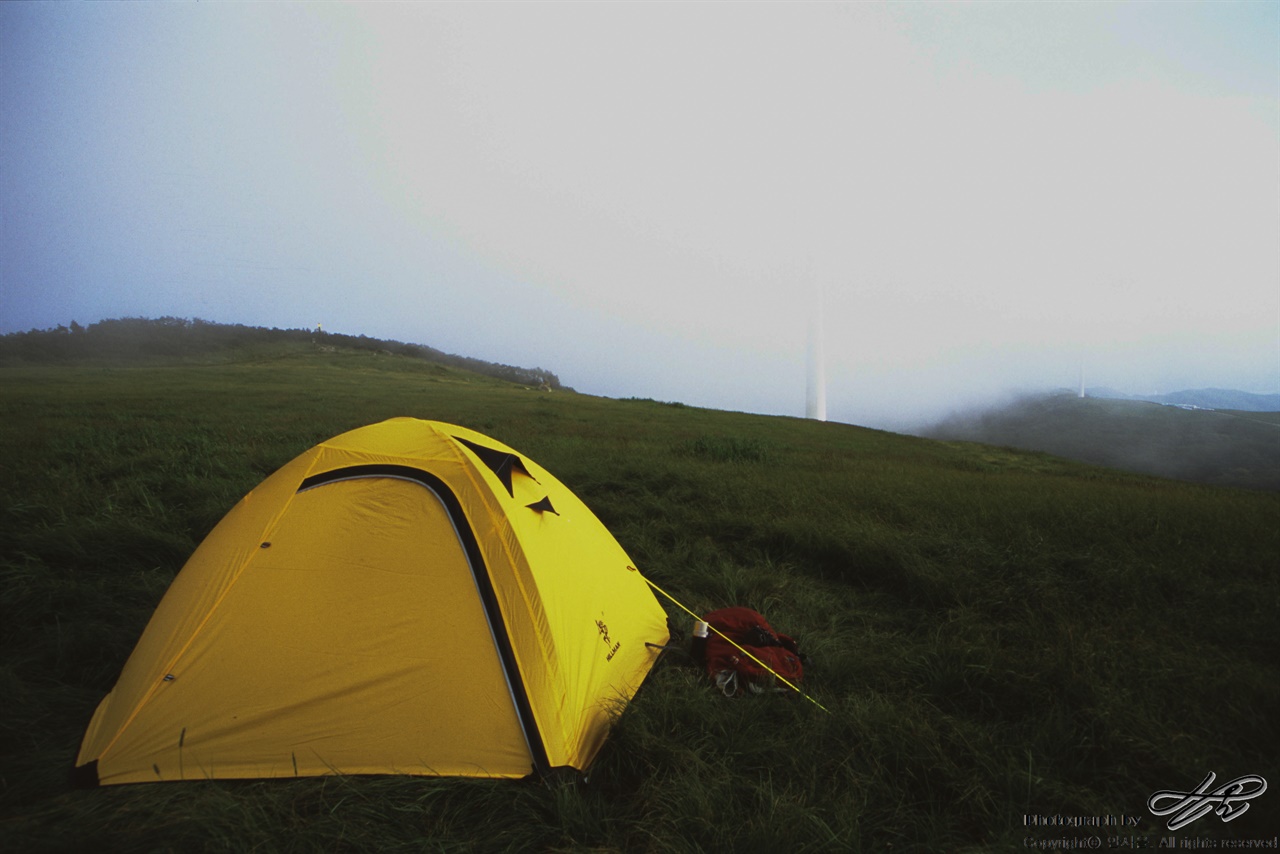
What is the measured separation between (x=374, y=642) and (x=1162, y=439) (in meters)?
115

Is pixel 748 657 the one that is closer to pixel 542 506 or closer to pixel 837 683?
pixel 837 683

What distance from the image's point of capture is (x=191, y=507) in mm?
6816

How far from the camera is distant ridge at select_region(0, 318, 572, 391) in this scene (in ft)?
178

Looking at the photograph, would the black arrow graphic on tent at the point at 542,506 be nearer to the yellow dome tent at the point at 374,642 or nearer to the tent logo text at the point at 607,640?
the yellow dome tent at the point at 374,642

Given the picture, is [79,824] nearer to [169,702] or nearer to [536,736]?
[169,702]

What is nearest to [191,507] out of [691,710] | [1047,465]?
[691,710]
